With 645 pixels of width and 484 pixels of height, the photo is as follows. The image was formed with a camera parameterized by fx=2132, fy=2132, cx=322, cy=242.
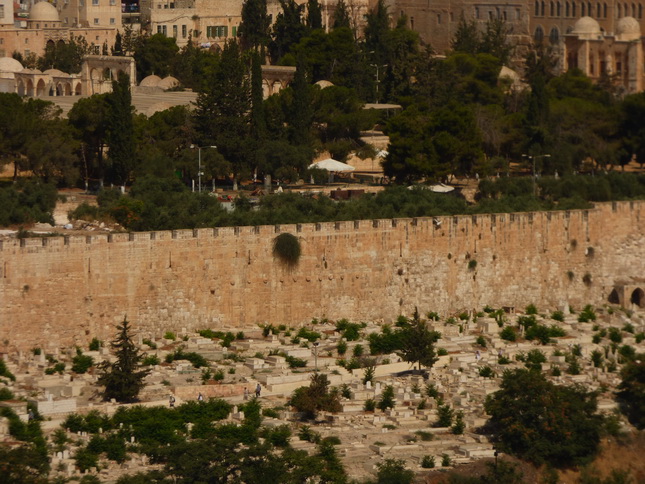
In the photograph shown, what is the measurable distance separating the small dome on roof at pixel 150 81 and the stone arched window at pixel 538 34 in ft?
57.9

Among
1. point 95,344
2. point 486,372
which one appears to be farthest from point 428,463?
point 95,344

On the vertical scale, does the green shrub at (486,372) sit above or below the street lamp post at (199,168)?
below

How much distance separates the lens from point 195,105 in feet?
184

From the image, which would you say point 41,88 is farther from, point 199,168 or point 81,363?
point 81,363

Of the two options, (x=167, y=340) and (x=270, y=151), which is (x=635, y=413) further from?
(x=270, y=151)

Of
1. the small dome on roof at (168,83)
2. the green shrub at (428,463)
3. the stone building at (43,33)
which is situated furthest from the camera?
the stone building at (43,33)

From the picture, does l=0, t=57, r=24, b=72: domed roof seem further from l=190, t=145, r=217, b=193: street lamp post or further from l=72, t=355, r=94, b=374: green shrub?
l=72, t=355, r=94, b=374: green shrub

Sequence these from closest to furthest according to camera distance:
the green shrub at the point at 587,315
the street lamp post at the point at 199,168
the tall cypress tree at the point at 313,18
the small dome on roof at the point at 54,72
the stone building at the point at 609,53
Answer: the green shrub at the point at 587,315 → the street lamp post at the point at 199,168 → the small dome on roof at the point at 54,72 → the tall cypress tree at the point at 313,18 → the stone building at the point at 609,53

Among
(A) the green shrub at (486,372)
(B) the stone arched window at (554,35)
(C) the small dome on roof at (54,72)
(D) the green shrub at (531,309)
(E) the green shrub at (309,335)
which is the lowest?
(A) the green shrub at (486,372)

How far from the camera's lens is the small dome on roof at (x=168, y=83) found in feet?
220

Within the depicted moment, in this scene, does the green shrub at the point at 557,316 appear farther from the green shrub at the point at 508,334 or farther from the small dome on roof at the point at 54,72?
the small dome on roof at the point at 54,72

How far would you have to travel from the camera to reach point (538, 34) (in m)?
81.2

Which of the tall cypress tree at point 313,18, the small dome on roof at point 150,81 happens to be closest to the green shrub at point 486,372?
the small dome on roof at point 150,81

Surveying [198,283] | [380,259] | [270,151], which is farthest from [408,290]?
[270,151]
